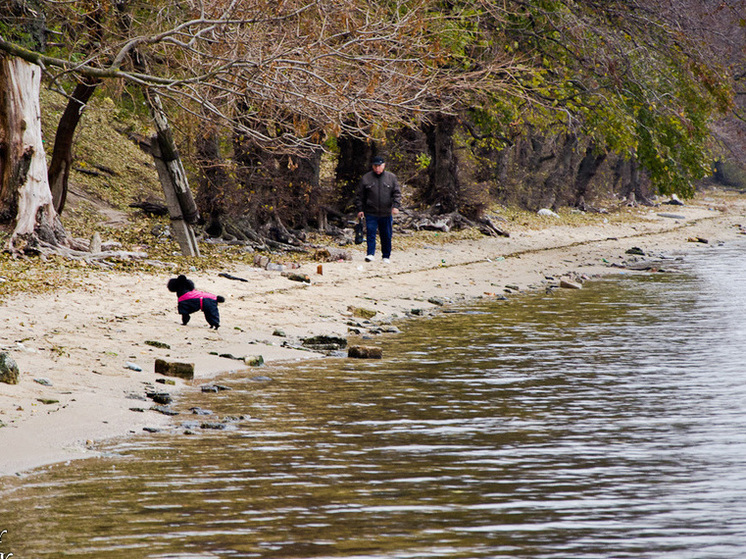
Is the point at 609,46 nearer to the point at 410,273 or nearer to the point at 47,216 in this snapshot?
the point at 410,273

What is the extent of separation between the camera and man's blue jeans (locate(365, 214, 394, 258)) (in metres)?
18.2

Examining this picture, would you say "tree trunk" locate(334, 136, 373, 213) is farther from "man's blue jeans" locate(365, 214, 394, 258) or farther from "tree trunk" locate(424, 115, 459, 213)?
"man's blue jeans" locate(365, 214, 394, 258)

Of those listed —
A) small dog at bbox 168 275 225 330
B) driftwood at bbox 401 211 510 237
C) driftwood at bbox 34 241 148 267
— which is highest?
driftwood at bbox 401 211 510 237

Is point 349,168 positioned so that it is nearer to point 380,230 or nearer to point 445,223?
point 445,223

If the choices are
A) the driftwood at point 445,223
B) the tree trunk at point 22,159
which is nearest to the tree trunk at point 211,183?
the tree trunk at point 22,159

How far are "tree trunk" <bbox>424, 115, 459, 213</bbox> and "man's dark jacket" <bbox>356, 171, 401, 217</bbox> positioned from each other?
7.55 metres

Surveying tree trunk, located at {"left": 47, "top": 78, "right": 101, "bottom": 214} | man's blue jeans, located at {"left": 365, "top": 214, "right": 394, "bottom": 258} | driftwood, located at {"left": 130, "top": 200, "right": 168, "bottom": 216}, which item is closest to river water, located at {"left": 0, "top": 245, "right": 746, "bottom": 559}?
man's blue jeans, located at {"left": 365, "top": 214, "right": 394, "bottom": 258}

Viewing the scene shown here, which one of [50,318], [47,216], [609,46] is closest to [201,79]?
[50,318]

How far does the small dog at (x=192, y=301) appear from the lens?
36.0 feet

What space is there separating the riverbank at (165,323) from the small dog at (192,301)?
0.63 feet

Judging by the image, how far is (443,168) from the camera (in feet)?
84.0

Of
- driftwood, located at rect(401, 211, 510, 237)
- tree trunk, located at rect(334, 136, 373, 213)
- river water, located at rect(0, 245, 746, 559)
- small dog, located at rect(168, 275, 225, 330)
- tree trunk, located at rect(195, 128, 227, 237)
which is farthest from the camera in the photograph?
driftwood, located at rect(401, 211, 510, 237)

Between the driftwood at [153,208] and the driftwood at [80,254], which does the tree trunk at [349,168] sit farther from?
the driftwood at [80,254]

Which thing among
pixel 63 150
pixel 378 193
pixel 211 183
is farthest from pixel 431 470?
pixel 211 183
